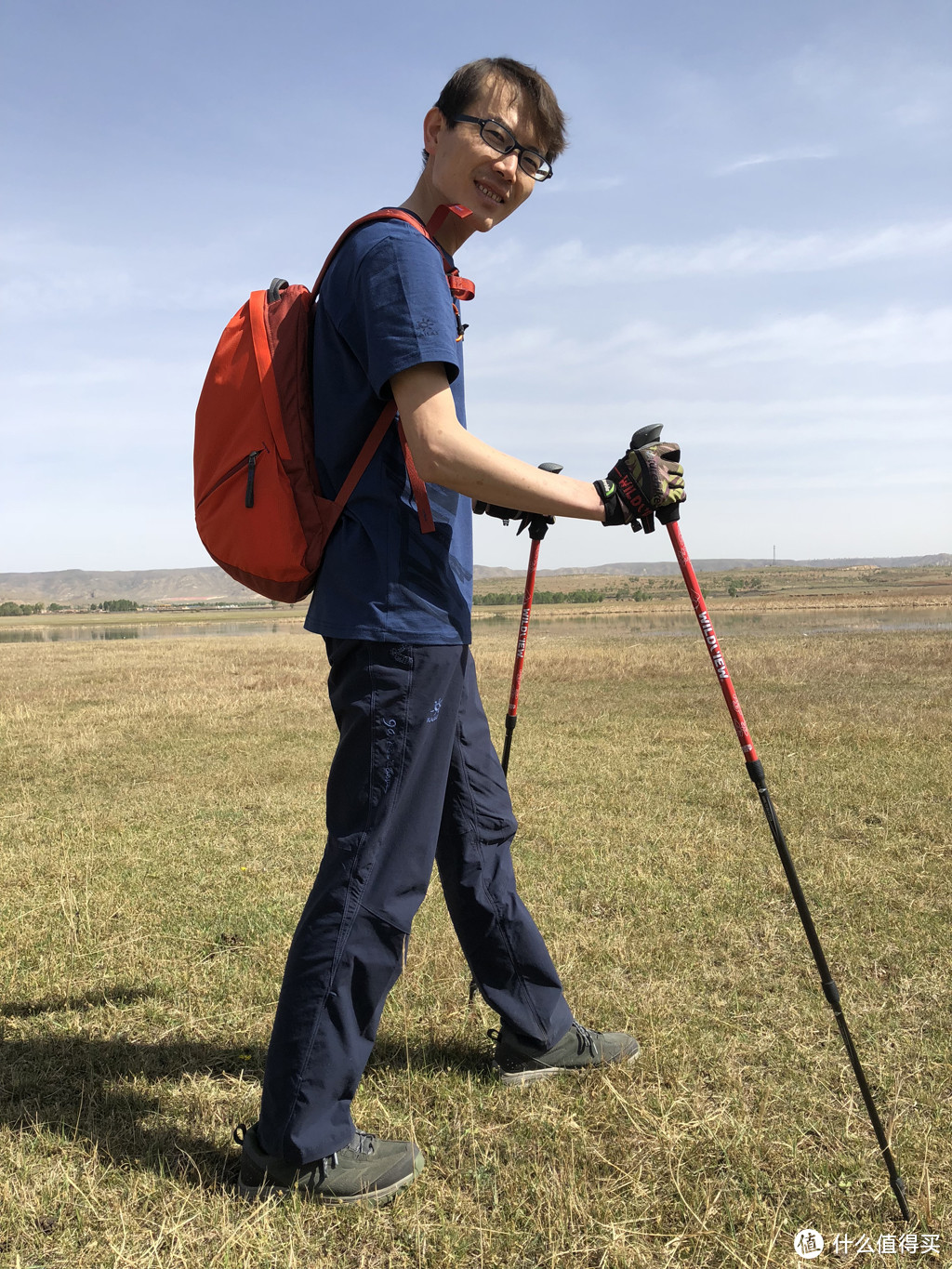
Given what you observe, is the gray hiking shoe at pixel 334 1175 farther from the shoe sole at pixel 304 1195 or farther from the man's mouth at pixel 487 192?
the man's mouth at pixel 487 192

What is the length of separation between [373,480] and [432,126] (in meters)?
1.08

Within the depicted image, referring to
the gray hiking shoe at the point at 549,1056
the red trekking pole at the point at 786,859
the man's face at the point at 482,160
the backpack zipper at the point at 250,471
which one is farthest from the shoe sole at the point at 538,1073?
the man's face at the point at 482,160

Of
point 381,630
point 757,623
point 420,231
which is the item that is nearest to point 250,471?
point 381,630

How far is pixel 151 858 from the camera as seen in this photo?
618 cm

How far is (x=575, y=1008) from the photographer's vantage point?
377cm

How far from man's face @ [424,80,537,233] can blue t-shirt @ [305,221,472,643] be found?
1.02 ft

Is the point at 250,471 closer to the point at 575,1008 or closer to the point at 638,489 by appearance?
the point at 638,489

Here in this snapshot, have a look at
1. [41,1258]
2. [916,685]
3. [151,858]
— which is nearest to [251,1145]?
[41,1258]

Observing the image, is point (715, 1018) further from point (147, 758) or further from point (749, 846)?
point (147, 758)

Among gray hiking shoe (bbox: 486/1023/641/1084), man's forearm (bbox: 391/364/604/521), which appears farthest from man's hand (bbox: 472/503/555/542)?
gray hiking shoe (bbox: 486/1023/641/1084)

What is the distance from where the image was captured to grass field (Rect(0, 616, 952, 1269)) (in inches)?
94.2

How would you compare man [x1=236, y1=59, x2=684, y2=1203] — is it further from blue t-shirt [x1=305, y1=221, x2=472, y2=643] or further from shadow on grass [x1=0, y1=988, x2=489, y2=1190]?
shadow on grass [x1=0, y1=988, x2=489, y2=1190]

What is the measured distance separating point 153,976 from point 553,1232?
100.0 inches

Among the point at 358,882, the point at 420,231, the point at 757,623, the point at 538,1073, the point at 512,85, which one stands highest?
the point at 512,85
